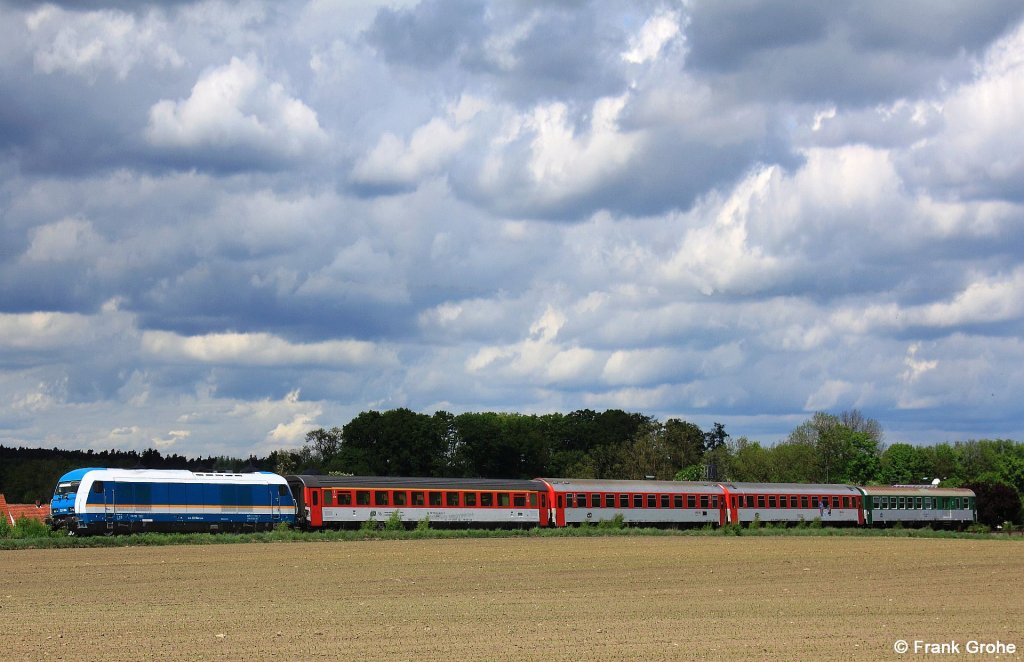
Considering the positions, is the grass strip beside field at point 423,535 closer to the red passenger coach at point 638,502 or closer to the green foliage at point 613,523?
the green foliage at point 613,523

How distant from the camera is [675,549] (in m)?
54.9

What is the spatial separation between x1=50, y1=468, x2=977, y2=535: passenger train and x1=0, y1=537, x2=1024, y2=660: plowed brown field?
6764mm

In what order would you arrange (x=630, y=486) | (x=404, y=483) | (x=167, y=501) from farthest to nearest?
(x=630, y=486), (x=404, y=483), (x=167, y=501)

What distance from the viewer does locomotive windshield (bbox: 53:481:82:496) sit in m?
58.6

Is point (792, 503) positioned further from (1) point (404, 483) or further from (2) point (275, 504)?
(2) point (275, 504)

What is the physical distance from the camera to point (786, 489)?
83000mm

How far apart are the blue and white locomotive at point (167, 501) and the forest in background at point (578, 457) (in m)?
65.0

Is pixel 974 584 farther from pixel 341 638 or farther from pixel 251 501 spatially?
pixel 251 501

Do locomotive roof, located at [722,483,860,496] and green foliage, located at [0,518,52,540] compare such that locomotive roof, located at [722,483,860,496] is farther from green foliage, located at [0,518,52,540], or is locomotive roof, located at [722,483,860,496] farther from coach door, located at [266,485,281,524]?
green foliage, located at [0,518,52,540]

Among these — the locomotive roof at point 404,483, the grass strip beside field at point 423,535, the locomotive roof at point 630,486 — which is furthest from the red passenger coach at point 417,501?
the locomotive roof at point 630,486

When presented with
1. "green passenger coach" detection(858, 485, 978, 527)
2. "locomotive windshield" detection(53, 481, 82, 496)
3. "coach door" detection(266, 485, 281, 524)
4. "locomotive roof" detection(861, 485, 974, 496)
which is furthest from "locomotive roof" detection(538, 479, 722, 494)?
"locomotive windshield" detection(53, 481, 82, 496)

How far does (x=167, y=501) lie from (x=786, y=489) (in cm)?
4255

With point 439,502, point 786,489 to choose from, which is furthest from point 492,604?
point 786,489

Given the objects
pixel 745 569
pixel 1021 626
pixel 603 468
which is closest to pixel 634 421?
pixel 603 468
